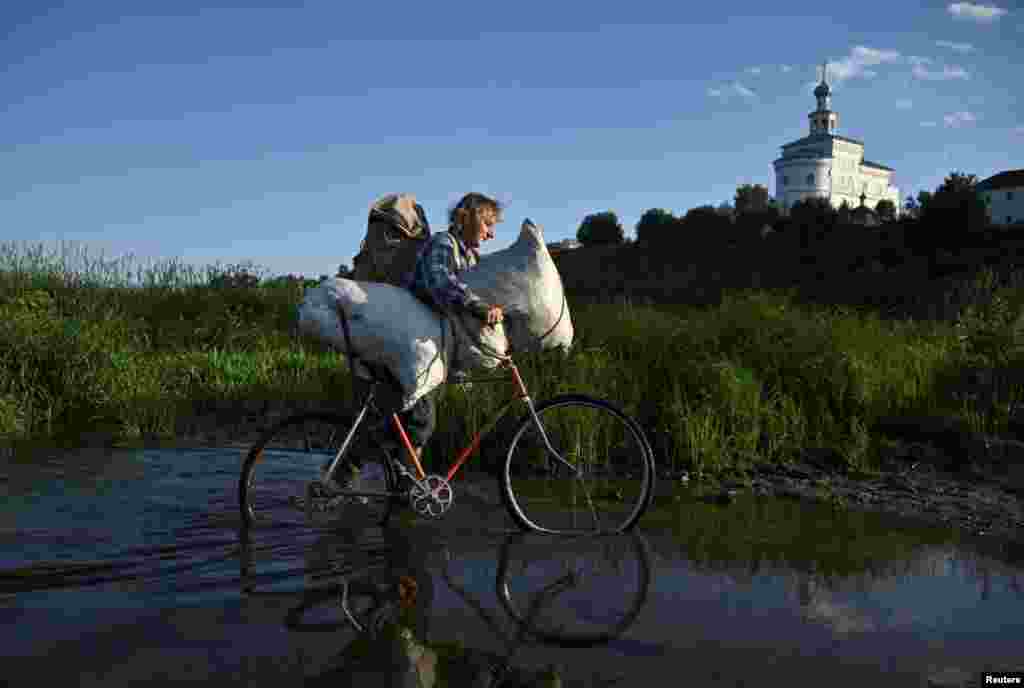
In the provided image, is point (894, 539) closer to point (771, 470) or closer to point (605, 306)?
point (771, 470)

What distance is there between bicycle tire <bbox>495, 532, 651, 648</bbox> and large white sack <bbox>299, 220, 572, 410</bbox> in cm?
113

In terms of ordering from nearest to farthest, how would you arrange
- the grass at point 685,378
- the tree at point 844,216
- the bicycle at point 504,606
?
the bicycle at point 504,606
the grass at point 685,378
the tree at point 844,216

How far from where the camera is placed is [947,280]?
164 feet

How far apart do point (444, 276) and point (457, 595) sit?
1.78 meters

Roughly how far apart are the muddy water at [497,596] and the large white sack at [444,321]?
1.08 m

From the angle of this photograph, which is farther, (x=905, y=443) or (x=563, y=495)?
(x=905, y=443)

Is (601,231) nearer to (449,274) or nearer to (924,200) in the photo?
(924,200)

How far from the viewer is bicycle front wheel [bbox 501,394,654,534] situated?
531cm

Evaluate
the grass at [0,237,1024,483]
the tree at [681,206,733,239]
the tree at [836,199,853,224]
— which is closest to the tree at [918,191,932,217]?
the tree at [836,199,853,224]

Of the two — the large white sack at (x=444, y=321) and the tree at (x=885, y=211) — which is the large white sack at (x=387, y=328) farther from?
the tree at (x=885, y=211)

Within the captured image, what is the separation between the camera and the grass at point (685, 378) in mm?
7719

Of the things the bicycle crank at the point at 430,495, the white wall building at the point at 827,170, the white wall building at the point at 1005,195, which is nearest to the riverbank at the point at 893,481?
the bicycle crank at the point at 430,495

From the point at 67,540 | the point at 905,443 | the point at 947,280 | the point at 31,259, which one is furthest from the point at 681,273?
the point at 67,540

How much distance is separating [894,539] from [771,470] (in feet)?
6.28
